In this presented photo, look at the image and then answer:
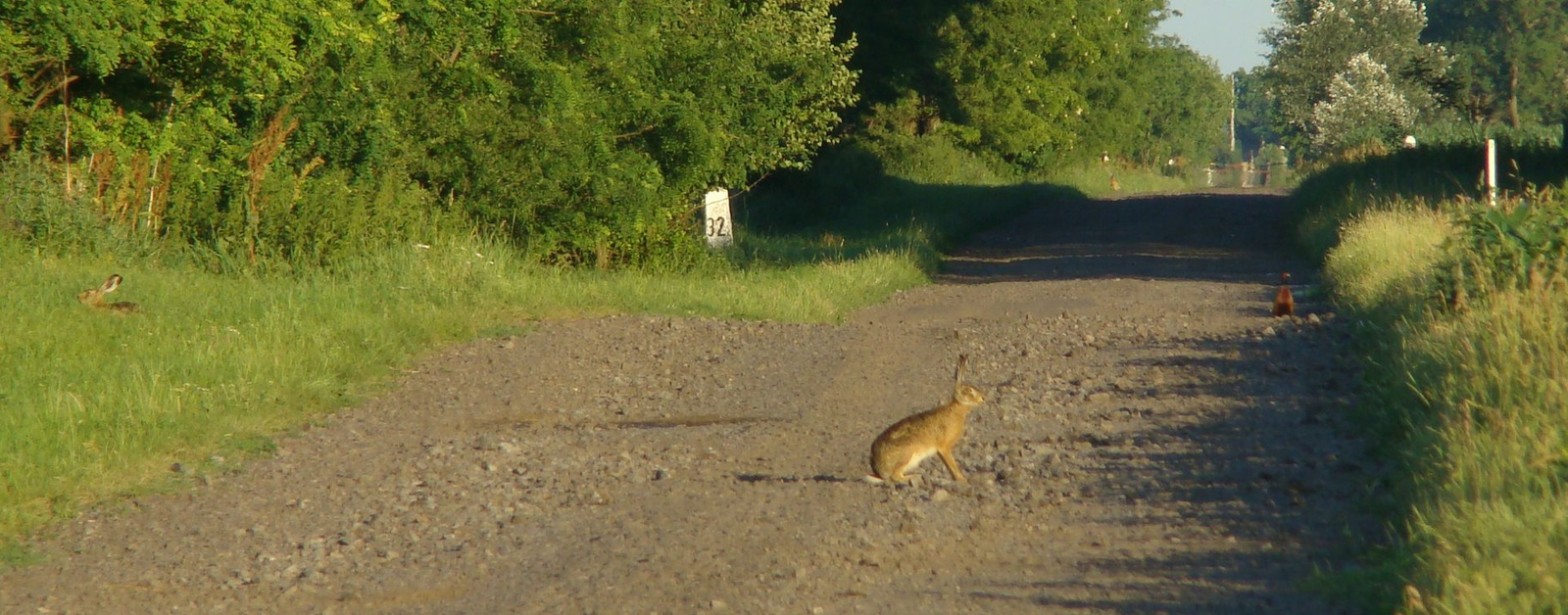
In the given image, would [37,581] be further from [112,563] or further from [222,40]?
[222,40]

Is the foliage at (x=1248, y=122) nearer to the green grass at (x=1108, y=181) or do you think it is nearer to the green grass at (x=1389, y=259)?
the green grass at (x=1108, y=181)

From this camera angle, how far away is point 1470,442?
21.1ft

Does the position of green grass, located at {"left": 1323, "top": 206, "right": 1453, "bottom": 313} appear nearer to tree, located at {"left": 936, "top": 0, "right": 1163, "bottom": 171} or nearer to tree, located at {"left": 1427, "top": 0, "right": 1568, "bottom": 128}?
tree, located at {"left": 936, "top": 0, "right": 1163, "bottom": 171}

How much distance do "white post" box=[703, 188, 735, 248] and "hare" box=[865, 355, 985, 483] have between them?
1468cm

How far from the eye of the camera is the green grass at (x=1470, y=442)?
4.87m

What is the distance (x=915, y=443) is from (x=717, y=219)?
15.5 m

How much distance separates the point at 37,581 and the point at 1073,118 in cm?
4623

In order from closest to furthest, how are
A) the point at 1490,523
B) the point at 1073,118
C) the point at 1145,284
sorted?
the point at 1490,523
the point at 1145,284
the point at 1073,118

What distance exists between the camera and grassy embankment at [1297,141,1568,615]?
4.94 meters

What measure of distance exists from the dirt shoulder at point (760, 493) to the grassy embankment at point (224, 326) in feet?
1.07

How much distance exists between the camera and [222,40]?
42.0ft

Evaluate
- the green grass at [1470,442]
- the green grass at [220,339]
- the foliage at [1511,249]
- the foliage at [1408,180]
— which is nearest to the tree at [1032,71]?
the foliage at [1408,180]

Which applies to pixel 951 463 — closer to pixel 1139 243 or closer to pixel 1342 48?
pixel 1139 243

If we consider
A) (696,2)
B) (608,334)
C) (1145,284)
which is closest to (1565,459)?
(608,334)
